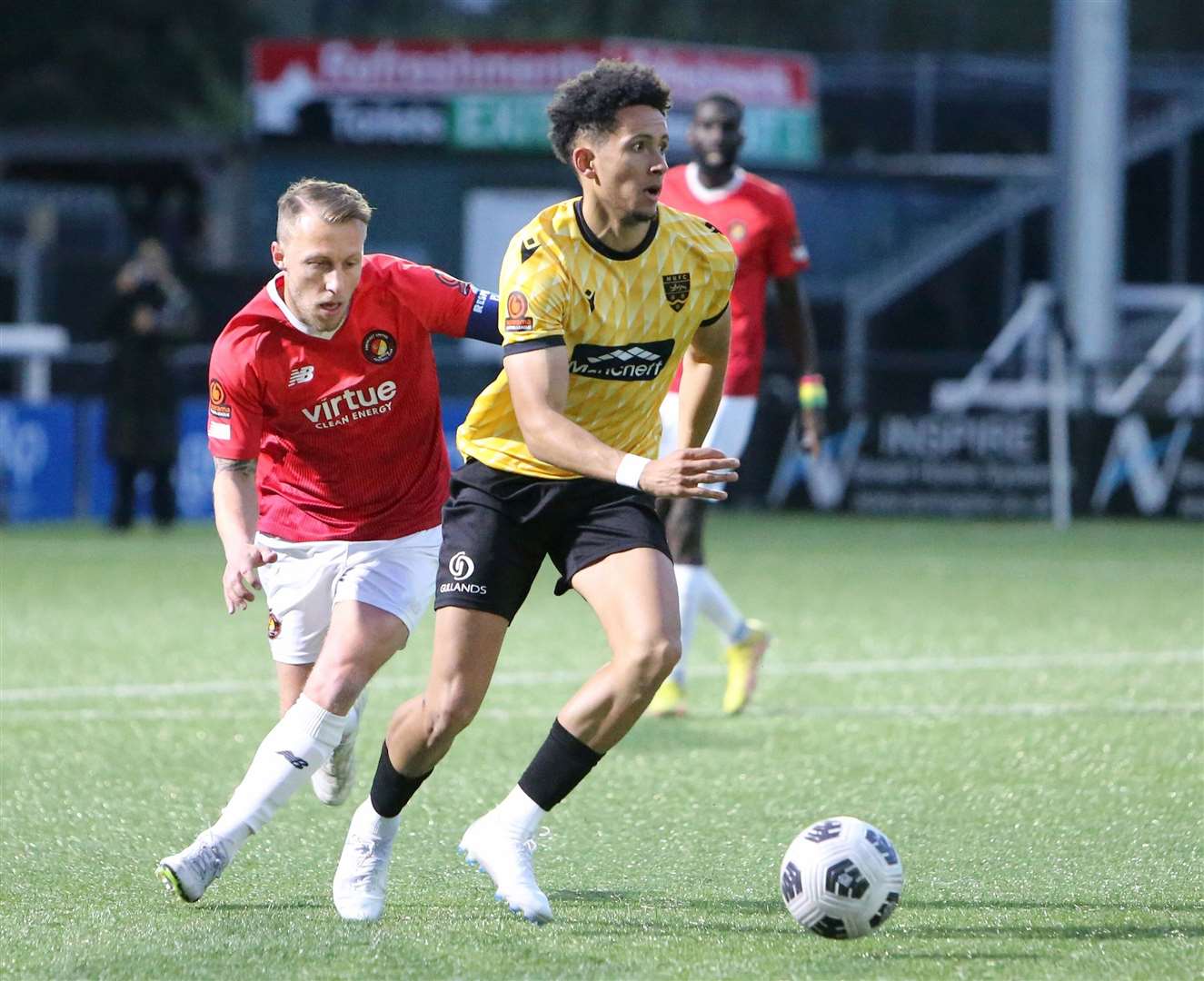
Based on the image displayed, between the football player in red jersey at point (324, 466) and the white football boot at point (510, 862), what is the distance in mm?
461

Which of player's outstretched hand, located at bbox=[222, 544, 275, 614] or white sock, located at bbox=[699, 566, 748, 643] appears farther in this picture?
white sock, located at bbox=[699, 566, 748, 643]

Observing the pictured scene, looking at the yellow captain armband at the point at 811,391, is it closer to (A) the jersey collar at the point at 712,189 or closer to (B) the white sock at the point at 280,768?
(A) the jersey collar at the point at 712,189

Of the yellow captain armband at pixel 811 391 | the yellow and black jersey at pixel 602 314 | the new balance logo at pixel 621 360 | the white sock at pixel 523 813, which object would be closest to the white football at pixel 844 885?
the white sock at pixel 523 813

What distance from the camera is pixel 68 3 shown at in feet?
127

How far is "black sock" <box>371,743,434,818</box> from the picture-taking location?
533cm

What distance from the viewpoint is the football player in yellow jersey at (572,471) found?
201 inches

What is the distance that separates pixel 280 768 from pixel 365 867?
1.07 feet

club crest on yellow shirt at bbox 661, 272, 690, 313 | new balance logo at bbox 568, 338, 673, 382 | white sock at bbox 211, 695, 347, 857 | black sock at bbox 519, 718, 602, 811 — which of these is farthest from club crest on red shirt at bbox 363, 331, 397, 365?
black sock at bbox 519, 718, 602, 811

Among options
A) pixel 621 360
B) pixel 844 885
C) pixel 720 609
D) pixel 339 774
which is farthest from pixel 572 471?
pixel 720 609

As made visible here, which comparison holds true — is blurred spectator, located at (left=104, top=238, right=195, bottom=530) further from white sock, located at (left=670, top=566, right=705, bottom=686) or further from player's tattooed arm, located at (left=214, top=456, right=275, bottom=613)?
player's tattooed arm, located at (left=214, top=456, right=275, bottom=613)

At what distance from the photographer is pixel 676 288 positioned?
530 cm

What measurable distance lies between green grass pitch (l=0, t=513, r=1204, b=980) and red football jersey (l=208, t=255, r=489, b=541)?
979 mm

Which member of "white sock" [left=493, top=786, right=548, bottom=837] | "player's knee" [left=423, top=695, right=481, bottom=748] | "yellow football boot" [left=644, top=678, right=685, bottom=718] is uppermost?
"player's knee" [left=423, top=695, right=481, bottom=748]

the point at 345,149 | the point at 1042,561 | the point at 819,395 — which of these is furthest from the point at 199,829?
the point at 345,149
